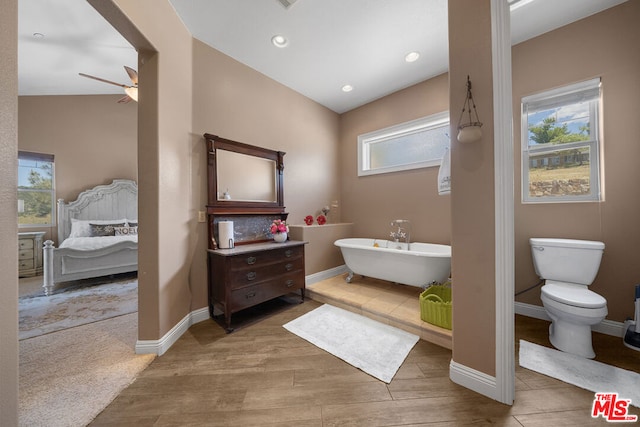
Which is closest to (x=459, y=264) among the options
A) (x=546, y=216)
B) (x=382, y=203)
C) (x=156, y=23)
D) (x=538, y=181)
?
(x=546, y=216)

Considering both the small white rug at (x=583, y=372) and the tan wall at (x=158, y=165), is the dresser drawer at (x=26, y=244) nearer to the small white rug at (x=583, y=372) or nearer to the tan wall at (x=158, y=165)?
the tan wall at (x=158, y=165)

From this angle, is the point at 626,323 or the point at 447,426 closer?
the point at 447,426

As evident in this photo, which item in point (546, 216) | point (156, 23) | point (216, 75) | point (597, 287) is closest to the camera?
point (156, 23)

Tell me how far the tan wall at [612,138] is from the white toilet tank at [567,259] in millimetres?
227

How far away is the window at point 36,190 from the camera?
3.99 metres

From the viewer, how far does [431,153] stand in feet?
9.87

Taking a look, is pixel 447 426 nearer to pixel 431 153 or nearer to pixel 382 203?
pixel 382 203

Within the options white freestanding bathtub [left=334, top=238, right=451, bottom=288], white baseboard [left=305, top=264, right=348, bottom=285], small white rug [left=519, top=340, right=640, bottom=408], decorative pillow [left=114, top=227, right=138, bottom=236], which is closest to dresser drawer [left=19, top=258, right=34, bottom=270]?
decorative pillow [left=114, top=227, right=138, bottom=236]

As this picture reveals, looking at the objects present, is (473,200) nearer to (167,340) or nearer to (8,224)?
(8,224)

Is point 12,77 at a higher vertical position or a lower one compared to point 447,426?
higher

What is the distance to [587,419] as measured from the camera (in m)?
1.14

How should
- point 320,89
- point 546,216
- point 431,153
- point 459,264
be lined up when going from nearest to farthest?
point 459,264
point 546,216
point 431,153
point 320,89

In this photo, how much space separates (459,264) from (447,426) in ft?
2.82

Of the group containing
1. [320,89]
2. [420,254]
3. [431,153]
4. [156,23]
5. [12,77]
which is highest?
[320,89]
